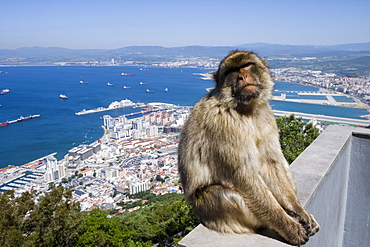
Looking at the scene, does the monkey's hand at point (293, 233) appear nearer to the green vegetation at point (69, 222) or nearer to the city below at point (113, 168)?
the green vegetation at point (69, 222)

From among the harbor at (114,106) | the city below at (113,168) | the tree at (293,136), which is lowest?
the city below at (113,168)

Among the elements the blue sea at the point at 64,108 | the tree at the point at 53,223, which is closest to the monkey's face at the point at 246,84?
the tree at the point at 53,223

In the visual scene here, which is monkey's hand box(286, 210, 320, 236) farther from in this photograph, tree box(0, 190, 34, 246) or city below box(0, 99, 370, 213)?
city below box(0, 99, 370, 213)

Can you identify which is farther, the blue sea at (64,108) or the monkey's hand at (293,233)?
the blue sea at (64,108)

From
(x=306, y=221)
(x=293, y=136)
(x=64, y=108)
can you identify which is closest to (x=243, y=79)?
(x=306, y=221)

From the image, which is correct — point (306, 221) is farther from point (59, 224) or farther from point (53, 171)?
point (53, 171)

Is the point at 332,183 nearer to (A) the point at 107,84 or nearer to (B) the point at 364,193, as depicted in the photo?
(B) the point at 364,193

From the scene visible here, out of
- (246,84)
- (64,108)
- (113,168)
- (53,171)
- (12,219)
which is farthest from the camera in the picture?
(64,108)

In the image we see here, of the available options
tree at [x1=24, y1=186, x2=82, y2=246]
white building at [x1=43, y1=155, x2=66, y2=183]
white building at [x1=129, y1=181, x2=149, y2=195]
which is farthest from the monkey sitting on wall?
white building at [x1=43, y1=155, x2=66, y2=183]
